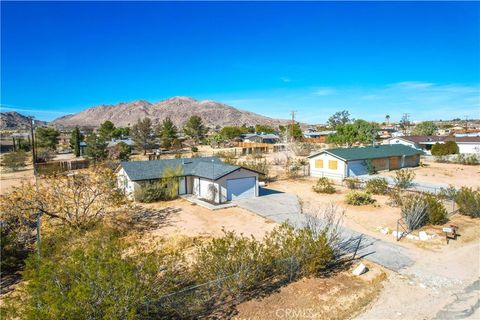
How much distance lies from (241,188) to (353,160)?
1468 centimetres

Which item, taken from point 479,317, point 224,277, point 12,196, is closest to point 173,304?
point 224,277

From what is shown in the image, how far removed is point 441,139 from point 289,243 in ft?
181

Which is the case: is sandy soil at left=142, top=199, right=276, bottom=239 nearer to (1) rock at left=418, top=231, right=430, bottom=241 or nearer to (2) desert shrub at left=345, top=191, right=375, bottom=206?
(2) desert shrub at left=345, top=191, right=375, bottom=206

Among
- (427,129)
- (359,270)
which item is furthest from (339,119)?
(359,270)

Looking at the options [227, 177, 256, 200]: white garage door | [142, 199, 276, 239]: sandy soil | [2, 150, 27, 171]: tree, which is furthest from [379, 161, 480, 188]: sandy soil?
[2, 150, 27, 171]: tree

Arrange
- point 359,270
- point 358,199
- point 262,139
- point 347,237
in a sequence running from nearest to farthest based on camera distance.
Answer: point 359,270
point 347,237
point 358,199
point 262,139

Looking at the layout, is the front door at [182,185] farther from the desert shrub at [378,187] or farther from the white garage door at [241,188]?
the desert shrub at [378,187]

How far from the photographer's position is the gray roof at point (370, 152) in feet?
109

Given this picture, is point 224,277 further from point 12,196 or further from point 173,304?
point 12,196

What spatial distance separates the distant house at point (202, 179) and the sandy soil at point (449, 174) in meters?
18.7

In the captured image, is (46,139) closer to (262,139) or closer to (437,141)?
(262,139)

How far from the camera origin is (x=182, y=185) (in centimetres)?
2567

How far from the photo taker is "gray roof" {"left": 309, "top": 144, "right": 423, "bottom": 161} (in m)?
33.3

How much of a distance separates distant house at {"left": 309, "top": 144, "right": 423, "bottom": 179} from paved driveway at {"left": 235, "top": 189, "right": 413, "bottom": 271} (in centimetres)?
1027
